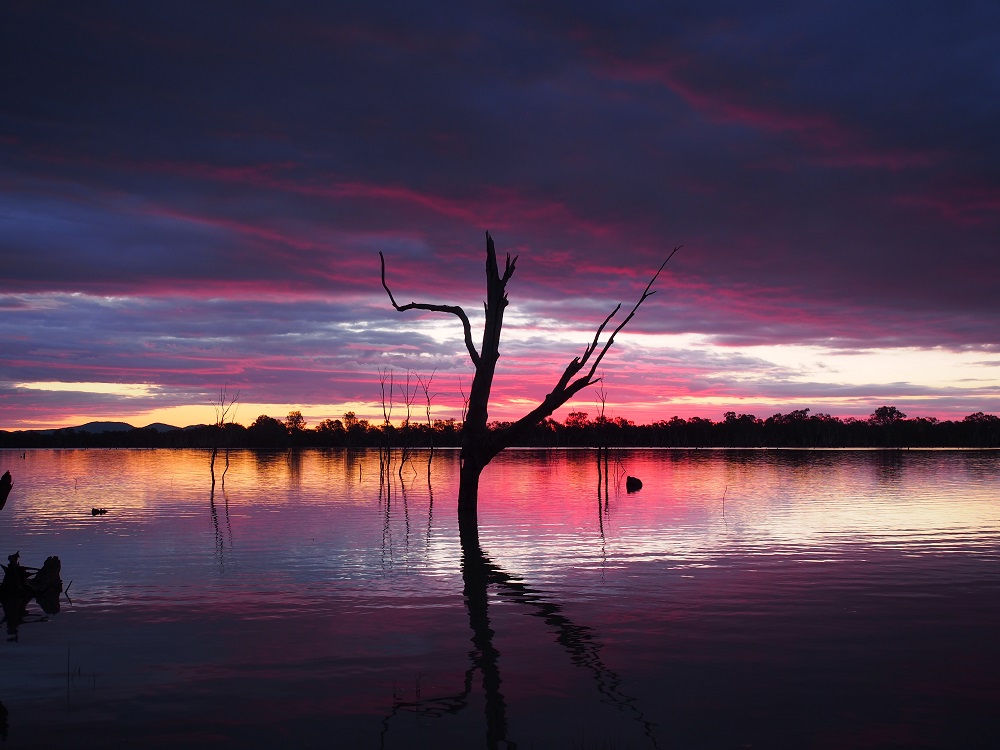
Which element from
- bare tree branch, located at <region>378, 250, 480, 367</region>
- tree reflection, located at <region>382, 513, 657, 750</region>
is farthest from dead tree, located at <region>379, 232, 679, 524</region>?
tree reflection, located at <region>382, 513, 657, 750</region>

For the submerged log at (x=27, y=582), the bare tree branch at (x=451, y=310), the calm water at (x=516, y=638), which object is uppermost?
the bare tree branch at (x=451, y=310)

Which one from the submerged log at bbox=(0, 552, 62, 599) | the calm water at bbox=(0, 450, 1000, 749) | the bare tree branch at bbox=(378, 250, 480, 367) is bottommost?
the calm water at bbox=(0, 450, 1000, 749)

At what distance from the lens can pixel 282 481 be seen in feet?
188

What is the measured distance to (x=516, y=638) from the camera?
1227 cm

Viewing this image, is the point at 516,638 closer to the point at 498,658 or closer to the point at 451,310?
the point at 498,658

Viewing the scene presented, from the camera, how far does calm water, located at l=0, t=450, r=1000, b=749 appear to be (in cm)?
869

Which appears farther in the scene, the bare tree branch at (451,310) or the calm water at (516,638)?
the bare tree branch at (451,310)

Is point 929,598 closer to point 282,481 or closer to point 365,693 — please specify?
point 365,693

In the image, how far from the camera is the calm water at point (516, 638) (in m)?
8.69

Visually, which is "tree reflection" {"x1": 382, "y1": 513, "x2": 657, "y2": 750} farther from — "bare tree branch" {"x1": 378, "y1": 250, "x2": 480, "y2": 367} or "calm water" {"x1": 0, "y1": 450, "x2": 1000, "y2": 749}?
"bare tree branch" {"x1": 378, "y1": 250, "x2": 480, "y2": 367}

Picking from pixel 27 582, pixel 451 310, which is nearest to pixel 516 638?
pixel 27 582

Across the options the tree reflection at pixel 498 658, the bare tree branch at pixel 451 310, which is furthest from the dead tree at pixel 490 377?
the tree reflection at pixel 498 658

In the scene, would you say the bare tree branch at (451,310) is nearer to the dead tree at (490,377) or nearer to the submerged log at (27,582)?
the dead tree at (490,377)

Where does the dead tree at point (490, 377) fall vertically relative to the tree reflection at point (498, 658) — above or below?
above
